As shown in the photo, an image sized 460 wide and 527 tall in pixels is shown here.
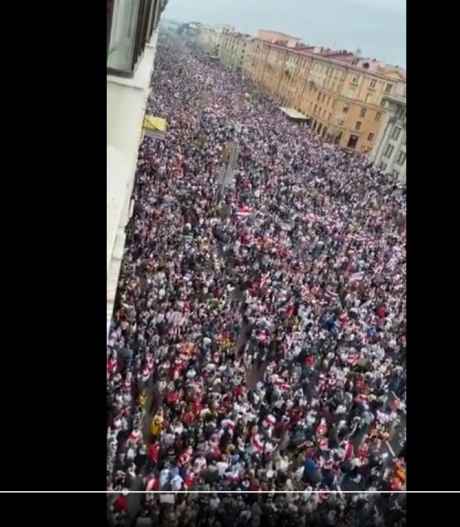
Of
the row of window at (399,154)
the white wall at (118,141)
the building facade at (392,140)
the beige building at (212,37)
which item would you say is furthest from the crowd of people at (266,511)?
the beige building at (212,37)

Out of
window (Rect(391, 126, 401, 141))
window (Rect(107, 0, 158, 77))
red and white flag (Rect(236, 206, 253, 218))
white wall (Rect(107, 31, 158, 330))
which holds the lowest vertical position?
red and white flag (Rect(236, 206, 253, 218))

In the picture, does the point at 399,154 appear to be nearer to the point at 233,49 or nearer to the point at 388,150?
the point at 388,150

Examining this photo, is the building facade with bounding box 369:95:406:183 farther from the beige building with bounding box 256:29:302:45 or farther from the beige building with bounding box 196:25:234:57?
the beige building with bounding box 196:25:234:57

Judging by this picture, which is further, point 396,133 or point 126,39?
point 396,133

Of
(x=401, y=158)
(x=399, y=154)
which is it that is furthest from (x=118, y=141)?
(x=399, y=154)

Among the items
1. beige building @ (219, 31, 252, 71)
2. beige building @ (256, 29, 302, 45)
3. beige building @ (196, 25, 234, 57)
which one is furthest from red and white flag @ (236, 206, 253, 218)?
beige building @ (196, 25, 234, 57)

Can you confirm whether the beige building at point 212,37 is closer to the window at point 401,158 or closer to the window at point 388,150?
the window at point 388,150

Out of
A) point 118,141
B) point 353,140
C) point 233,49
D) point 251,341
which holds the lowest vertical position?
point 353,140
